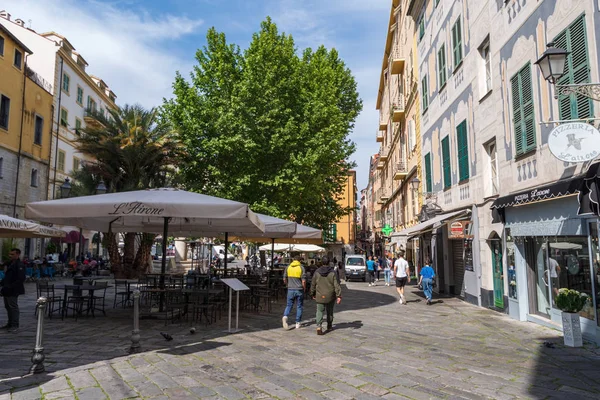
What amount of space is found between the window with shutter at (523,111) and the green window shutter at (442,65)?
6.21 m

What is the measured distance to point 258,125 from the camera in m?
22.1

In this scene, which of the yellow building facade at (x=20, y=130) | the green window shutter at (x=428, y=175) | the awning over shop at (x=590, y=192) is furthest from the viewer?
the yellow building facade at (x=20, y=130)

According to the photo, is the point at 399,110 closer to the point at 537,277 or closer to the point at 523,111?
the point at 523,111

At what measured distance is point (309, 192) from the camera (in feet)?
76.5

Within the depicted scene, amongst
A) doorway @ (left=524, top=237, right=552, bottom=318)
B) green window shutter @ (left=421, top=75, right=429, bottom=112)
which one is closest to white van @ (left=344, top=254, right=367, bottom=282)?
green window shutter @ (left=421, top=75, right=429, bottom=112)

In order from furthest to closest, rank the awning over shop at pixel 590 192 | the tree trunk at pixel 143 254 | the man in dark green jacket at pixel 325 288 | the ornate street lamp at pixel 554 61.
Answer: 1. the tree trunk at pixel 143 254
2. the man in dark green jacket at pixel 325 288
3. the awning over shop at pixel 590 192
4. the ornate street lamp at pixel 554 61

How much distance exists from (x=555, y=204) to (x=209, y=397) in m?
7.57

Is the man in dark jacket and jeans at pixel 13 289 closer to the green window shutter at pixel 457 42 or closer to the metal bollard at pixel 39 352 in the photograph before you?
the metal bollard at pixel 39 352

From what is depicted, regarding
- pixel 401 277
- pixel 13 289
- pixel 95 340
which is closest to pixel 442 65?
pixel 401 277

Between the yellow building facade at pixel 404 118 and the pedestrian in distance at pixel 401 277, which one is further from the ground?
the yellow building facade at pixel 404 118

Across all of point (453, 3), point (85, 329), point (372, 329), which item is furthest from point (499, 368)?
point (453, 3)

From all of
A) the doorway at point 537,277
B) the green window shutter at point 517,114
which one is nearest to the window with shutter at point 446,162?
the green window shutter at point 517,114

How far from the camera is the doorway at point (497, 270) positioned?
12.2 metres

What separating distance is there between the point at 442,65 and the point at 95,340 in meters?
14.8
